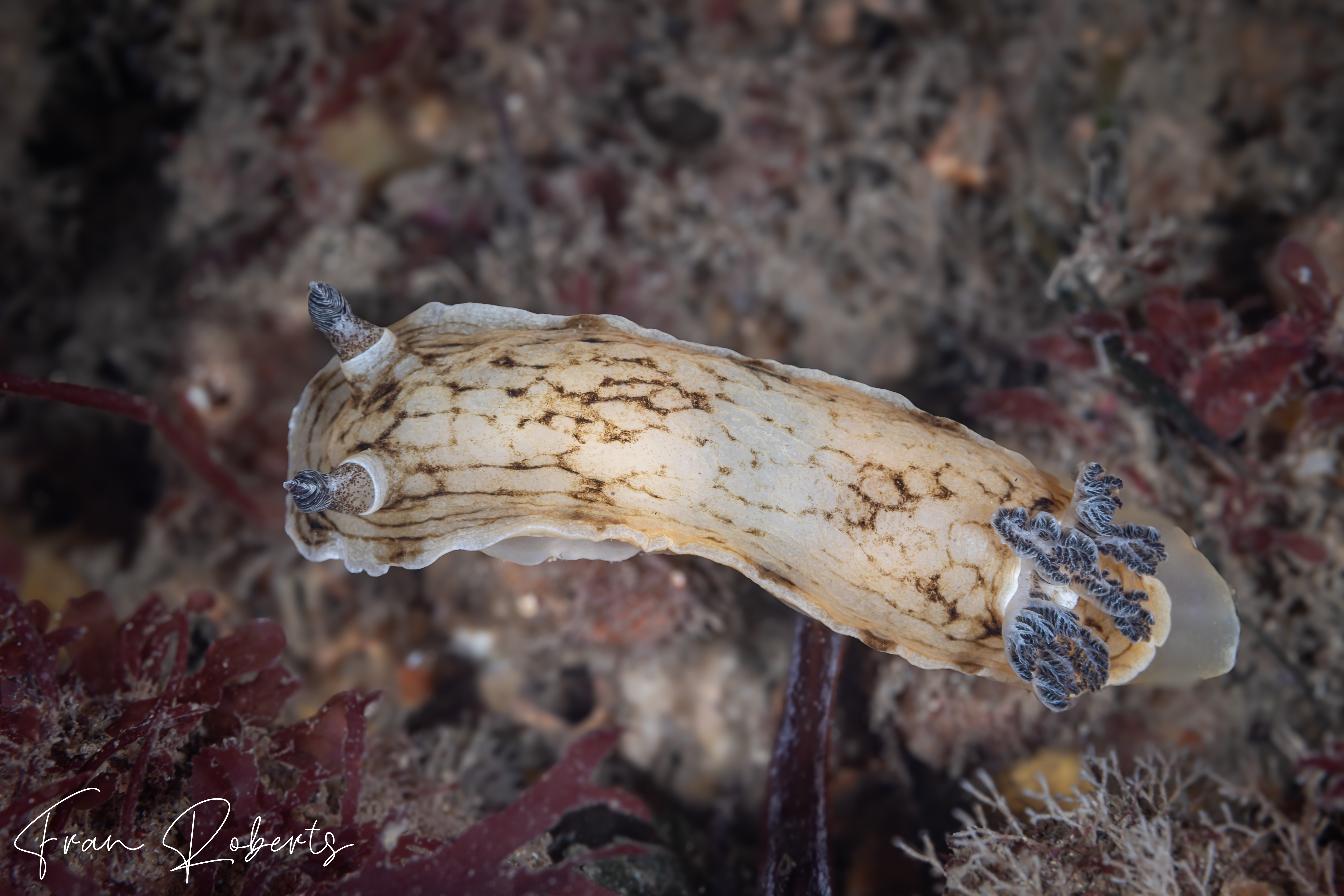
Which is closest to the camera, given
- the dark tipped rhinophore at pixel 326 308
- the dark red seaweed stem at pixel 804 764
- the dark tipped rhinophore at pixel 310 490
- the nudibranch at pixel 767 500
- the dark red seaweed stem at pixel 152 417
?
the dark tipped rhinophore at pixel 310 490

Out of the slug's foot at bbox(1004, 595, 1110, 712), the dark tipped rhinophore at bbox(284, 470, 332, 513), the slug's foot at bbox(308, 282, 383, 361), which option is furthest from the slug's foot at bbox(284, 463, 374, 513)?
the slug's foot at bbox(1004, 595, 1110, 712)

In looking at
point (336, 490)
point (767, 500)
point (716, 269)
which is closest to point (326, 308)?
point (336, 490)

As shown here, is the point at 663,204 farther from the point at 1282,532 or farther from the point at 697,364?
the point at 1282,532

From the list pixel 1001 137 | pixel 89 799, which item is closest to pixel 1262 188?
pixel 1001 137

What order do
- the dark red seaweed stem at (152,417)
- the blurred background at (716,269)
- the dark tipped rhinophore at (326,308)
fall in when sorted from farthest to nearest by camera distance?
the blurred background at (716,269) → the dark red seaweed stem at (152,417) → the dark tipped rhinophore at (326,308)

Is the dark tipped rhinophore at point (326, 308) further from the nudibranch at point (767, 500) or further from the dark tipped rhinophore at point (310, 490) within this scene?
the dark tipped rhinophore at point (310, 490)

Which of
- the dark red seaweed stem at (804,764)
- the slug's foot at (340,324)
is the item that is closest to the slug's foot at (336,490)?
the slug's foot at (340,324)

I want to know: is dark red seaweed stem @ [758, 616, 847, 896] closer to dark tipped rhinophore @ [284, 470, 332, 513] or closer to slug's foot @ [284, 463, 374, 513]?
slug's foot @ [284, 463, 374, 513]
